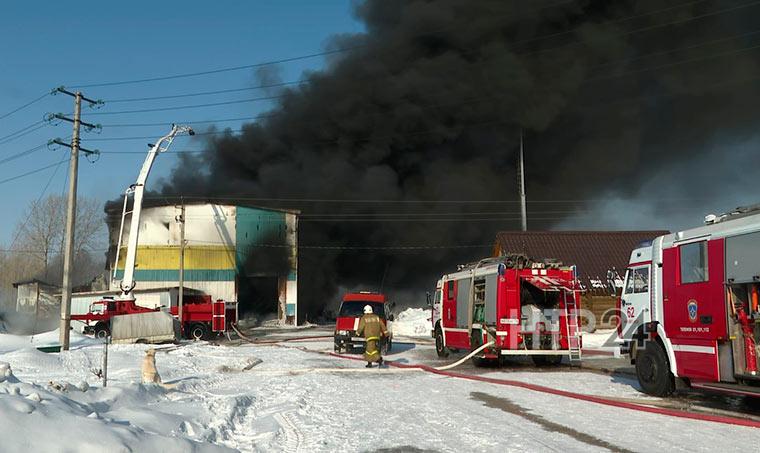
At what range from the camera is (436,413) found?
27.6 ft

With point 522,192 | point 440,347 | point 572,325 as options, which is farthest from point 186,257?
point 572,325

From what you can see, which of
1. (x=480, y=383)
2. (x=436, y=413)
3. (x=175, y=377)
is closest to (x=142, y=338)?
(x=175, y=377)

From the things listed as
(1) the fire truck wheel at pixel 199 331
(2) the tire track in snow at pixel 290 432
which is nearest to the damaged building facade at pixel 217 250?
(1) the fire truck wheel at pixel 199 331

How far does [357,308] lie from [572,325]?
25.4 ft

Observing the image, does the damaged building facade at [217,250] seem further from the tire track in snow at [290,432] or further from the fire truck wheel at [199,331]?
the tire track in snow at [290,432]

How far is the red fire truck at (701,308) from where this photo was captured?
338 inches

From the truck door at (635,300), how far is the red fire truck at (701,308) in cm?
2

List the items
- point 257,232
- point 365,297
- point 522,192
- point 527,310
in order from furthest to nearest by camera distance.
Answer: point 257,232 < point 522,192 < point 365,297 < point 527,310

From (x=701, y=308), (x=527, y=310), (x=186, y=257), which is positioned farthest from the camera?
(x=186, y=257)

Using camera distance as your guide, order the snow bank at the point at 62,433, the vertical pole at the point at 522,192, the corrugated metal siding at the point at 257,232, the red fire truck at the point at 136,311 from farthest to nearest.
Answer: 1. the corrugated metal siding at the point at 257,232
2. the vertical pole at the point at 522,192
3. the red fire truck at the point at 136,311
4. the snow bank at the point at 62,433

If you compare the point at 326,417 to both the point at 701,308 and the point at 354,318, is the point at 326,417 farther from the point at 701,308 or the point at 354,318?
the point at 354,318

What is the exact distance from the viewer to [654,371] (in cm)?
1033

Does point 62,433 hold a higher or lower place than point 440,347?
higher

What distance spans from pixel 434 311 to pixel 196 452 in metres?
16.5
